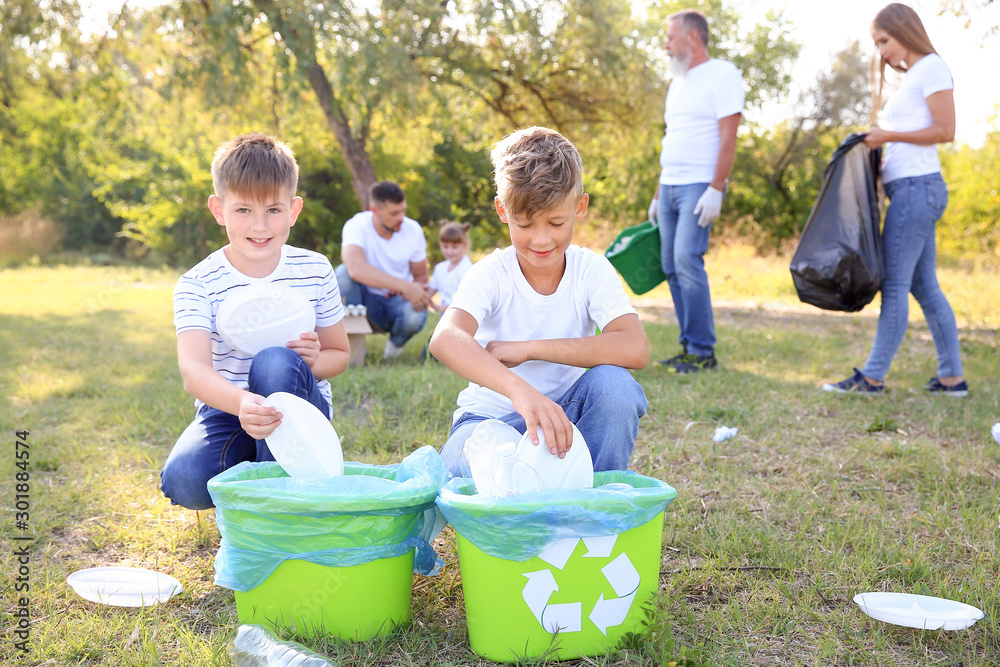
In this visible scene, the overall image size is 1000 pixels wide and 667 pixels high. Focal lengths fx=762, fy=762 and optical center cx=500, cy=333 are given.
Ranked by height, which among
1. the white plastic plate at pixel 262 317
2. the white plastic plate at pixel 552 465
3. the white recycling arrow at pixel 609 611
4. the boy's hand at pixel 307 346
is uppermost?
the white plastic plate at pixel 262 317

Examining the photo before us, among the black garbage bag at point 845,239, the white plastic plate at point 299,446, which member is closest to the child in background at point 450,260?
the black garbage bag at point 845,239

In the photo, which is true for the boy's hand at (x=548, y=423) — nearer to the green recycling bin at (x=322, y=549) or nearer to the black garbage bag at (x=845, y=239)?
the green recycling bin at (x=322, y=549)

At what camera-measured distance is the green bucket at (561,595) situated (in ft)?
4.70

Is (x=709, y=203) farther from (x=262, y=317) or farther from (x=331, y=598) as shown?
(x=331, y=598)

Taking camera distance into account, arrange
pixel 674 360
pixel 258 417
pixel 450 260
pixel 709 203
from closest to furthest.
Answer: pixel 258 417 < pixel 709 203 < pixel 674 360 < pixel 450 260

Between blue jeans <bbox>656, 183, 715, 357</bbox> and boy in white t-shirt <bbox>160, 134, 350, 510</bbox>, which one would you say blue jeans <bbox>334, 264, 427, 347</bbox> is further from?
boy in white t-shirt <bbox>160, 134, 350, 510</bbox>

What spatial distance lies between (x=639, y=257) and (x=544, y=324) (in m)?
2.90

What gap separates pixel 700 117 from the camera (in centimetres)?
421

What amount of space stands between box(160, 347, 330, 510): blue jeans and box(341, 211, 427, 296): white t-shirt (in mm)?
2727

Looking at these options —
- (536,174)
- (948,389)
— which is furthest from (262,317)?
(948,389)

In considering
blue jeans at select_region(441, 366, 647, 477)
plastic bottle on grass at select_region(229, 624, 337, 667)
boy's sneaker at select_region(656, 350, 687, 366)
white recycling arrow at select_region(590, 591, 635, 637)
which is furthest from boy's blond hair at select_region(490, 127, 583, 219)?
boy's sneaker at select_region(656, 350, 687, 366)

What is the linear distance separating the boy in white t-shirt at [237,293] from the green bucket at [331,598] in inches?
15.9

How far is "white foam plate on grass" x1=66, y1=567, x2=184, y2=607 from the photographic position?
5.68 ft

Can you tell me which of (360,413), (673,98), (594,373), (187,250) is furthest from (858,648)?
(187,250)
